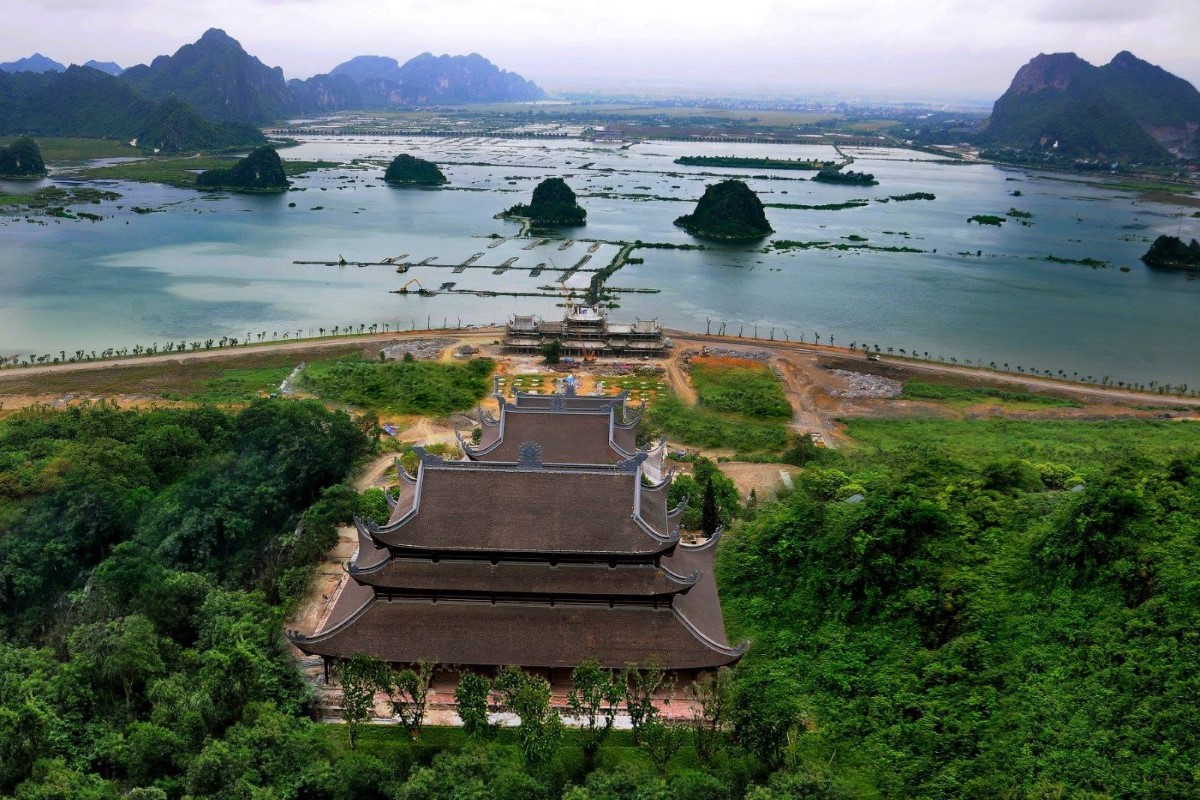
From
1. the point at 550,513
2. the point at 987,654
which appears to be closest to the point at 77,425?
the point at 550,513

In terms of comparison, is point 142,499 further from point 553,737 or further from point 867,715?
point 867,715

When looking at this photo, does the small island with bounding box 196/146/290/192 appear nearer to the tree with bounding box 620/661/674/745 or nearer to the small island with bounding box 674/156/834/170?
the small island with bounding box 674/156/834/170

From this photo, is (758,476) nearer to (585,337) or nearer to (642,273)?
(585,337)

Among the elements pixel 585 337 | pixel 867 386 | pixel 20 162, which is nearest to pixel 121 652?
pixel 585 337

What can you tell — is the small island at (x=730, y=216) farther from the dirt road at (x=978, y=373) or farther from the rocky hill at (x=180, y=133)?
the rocky hill at (x=180, y=133)

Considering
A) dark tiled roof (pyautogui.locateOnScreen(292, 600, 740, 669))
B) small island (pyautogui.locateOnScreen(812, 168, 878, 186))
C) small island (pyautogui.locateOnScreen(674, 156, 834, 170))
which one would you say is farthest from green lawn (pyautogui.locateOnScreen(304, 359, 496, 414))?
small island (pyautogui.locateOnScreen(674, 156, 834, 170))

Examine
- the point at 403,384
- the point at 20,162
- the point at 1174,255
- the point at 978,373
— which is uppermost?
the point at 20,162
